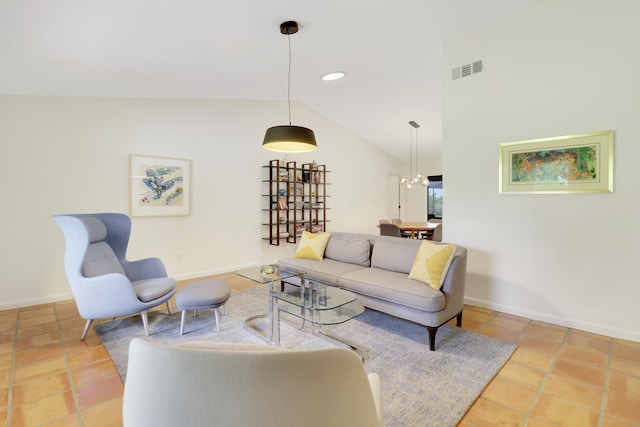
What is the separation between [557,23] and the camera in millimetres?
2857

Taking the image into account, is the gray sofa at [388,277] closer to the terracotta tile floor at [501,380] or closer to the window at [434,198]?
the terracotta tile floor at [501,380]

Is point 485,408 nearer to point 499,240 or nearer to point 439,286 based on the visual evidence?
point 439,286

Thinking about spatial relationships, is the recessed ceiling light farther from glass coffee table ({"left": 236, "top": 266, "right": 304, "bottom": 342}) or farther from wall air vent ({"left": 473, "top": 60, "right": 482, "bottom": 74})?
glass coffee table ({"left": 236, "top": 266, "right": 304, "bottom": 342})

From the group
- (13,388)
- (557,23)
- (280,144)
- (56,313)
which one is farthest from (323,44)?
(56,313)

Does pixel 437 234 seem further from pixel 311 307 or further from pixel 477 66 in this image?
pixel 311 307

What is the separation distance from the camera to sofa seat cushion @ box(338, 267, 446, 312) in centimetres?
247

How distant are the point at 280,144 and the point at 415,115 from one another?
352cm

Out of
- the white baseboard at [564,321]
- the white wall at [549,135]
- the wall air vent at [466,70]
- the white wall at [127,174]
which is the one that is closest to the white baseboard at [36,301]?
the white wall at [127,174]

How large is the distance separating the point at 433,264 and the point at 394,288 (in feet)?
1.31

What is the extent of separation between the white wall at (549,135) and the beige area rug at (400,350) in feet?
3.05

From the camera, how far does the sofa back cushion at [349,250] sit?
11.7ft

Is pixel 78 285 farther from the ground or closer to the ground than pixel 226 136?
closer to the ground

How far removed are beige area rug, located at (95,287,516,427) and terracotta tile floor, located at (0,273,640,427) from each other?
92mm

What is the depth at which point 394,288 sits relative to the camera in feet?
8.76
